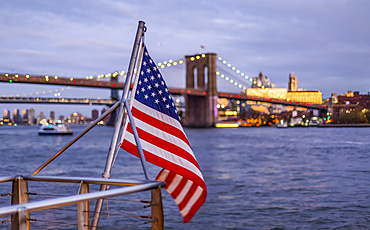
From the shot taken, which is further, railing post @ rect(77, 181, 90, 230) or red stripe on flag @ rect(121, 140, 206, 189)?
red stripe on flag @ rect(121, 140, 206, 189)

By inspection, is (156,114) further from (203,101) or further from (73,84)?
(203,101)

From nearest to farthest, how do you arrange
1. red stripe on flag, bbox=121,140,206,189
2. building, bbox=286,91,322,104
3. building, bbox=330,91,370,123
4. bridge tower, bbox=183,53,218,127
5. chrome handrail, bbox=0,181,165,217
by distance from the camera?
chrome handrail, bbox=0,181,165,217 < red stripe on flag, bbox=121,140,206,189 < bridge tower, bbox=183,53,218,127 < building, bbox=330,91,370,123 < building, bbox=286,91,322,104

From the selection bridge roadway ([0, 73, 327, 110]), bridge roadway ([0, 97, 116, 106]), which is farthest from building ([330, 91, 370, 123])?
bridge roadway ([0, 97, 116, 106])

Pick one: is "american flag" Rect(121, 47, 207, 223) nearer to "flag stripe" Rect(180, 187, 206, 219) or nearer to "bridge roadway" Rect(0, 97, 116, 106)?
"flag stripe" Rect(180, 187, 206, 219)

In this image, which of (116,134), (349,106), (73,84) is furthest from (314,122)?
(116,134)

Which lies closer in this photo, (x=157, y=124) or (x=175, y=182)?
(x=157, y=124)

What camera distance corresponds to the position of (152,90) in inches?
177

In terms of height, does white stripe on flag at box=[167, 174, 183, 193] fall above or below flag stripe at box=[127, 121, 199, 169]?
below

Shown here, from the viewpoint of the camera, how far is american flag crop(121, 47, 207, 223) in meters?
4.37

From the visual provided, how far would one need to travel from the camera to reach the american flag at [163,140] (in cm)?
437

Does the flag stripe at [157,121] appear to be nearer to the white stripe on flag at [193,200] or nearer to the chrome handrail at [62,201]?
the white stripe on flag at [193,200]

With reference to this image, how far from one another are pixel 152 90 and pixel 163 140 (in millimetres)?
479

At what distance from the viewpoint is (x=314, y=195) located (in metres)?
14.7

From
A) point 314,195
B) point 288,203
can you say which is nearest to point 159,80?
point 288,203
